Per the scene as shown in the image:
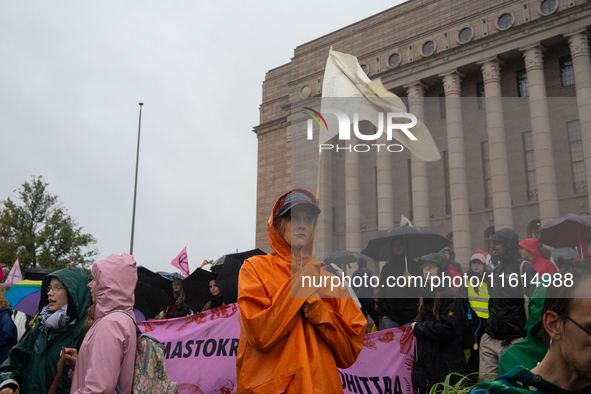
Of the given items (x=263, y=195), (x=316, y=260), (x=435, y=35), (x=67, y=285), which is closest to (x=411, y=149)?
(x=316, y=260)

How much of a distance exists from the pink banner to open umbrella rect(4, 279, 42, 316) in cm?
418

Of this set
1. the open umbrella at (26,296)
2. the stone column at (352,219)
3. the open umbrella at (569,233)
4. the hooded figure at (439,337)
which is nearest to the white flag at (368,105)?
the stone column at (352,219)

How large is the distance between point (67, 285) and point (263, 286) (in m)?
2.01

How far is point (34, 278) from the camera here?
10797 mm

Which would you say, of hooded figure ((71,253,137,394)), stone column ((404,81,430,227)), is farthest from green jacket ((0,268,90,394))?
stone column ((404,81,430,227))

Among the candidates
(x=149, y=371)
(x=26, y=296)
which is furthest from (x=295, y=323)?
(x=26, y=296)

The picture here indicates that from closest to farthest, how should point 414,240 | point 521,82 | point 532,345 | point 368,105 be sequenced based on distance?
point 532,345
point 368,105
point 414,240
point 521,82

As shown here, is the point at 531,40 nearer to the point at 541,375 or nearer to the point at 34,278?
the point at 34,278

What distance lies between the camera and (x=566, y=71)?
2517 cm

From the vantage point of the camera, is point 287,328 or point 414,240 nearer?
point 287,328

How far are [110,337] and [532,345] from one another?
272 centimetres

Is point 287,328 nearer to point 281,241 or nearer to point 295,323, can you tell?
point 295,323

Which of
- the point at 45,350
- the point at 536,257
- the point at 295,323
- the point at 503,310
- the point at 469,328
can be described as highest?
the point at 536,257

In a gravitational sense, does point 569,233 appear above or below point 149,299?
above
